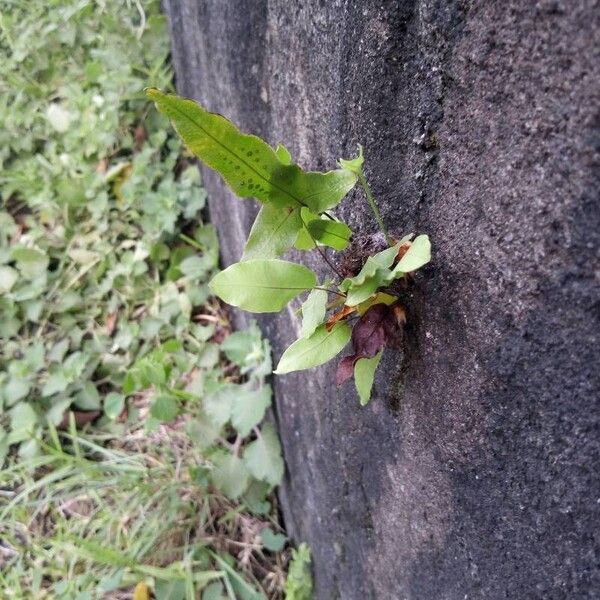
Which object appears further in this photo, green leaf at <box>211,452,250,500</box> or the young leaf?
green leaf at <box>211,452,250,500</box>

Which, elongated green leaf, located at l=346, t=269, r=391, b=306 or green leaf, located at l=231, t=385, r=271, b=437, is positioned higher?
elongated green leaf, located at l=346, t=269, r=391, b=306

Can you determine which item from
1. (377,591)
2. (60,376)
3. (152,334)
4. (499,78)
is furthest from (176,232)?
(499,78)

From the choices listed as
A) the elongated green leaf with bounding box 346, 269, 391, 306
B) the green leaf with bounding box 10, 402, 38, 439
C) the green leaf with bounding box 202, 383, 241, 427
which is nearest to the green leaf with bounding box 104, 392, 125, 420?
the green leaf with bounding box 10, 402, 38, 439

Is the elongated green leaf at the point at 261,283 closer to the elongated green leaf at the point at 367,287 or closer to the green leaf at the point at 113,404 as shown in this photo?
the elongated green leaf at the point at 367,287

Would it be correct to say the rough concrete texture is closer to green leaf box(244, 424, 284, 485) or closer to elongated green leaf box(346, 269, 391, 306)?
elongated green leaf box(346, 269, 391, 306)

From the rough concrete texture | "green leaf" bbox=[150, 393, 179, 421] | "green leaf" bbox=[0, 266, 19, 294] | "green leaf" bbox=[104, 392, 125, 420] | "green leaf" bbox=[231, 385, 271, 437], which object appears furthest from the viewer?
"green leaf" bbox=[0, 266, 19, 294]

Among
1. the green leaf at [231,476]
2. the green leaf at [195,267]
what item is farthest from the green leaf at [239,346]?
the green leaf at [195,267]

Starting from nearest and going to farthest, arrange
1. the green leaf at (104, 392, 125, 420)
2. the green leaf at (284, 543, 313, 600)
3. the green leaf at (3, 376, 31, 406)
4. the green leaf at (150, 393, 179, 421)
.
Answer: the green leaf at (284, 543, 313, 600), the green leaf at (150, 393, 179, 421), the green leaf at (104, 392, 125, 420), the green leaf at (3, 376, 31, 406)

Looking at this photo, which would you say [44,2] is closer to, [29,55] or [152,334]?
[29,55]
